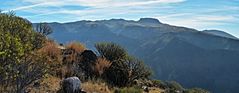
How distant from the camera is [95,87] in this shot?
71.7 ft

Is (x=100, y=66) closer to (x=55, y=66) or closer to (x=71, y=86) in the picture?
(x=55, y=66)

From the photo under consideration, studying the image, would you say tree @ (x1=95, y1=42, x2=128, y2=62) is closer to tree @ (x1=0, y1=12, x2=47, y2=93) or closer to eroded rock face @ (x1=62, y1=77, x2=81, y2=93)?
eroded rock face @ (x1=62, y1=77, x2=81, y2=93)

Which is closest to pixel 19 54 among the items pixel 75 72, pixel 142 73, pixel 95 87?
pixel 95 87

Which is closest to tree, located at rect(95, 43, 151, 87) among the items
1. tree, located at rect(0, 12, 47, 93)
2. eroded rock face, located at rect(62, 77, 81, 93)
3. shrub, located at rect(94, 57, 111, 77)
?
shrub, located at rect(94, 57, 111, 77)

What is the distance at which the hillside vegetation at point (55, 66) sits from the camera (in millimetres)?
14405

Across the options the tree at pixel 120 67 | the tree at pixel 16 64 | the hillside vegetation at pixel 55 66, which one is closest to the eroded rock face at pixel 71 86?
the hillside vegetation at pixel 55 66

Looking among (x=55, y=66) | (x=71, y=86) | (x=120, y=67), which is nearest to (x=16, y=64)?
(x=71, y=86)

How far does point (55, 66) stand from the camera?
22.7m

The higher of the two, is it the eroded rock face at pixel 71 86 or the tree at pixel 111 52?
the tree at pixel 111 52

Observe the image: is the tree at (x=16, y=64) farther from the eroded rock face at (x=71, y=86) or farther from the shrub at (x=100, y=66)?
the shrub at (x=100, y=66)

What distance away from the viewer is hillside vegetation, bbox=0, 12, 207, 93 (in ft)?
47.3

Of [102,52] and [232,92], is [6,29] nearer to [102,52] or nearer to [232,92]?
[102,52]

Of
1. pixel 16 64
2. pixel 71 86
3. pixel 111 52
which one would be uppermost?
pixel 16 64

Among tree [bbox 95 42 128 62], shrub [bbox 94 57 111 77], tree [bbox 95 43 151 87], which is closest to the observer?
shrub [bbox 94 57 111 77]
